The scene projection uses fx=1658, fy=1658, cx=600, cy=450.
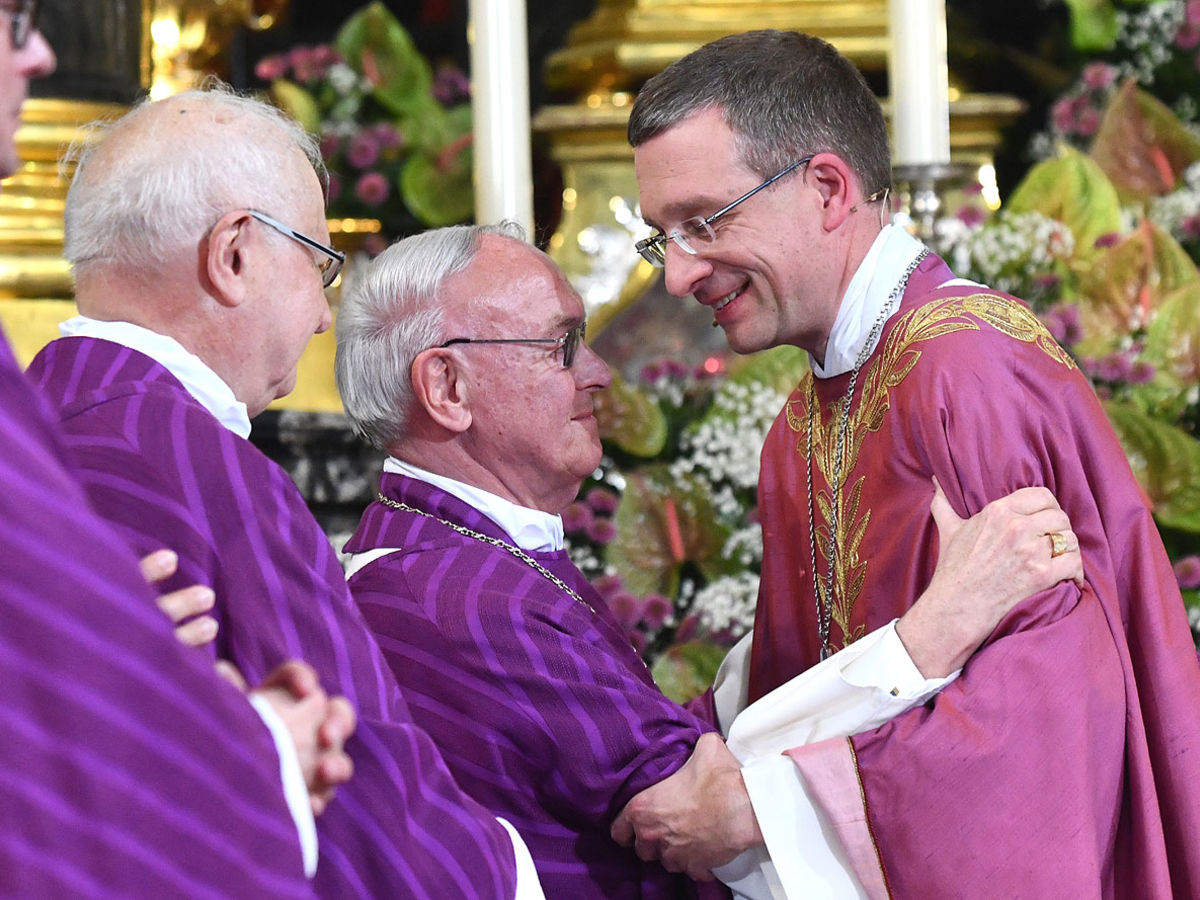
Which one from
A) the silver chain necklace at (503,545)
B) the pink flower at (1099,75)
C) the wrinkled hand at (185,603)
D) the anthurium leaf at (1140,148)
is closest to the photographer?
the wrinkled hand at (185,603)

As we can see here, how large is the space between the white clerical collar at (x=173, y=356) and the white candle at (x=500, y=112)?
1.66 m

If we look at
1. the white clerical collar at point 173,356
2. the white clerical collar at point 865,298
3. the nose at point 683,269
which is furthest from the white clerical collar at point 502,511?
the white clerical collar at point 173,356

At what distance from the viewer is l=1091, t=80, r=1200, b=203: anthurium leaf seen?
4375 mm

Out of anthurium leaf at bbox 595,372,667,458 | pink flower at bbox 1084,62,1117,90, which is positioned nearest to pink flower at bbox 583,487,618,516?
anthurium leaf at bbox 595,372,667,458

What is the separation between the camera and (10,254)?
Result: 3.88 m

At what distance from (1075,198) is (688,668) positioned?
5.04 ft

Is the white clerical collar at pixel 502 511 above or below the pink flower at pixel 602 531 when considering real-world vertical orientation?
above

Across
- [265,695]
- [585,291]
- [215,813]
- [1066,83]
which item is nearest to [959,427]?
[265,695]

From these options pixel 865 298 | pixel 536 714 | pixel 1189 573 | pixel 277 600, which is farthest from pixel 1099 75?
pixel 277 600

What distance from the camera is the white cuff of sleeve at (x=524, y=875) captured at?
1925 mm

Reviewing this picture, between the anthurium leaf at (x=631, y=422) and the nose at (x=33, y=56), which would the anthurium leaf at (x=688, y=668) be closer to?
the anthurium leaf at (x=631, y=422)

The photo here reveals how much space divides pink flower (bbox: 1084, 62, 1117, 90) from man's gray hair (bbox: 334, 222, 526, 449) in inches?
96.6

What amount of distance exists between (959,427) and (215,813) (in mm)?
1344

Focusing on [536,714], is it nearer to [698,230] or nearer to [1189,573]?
[698,230]
